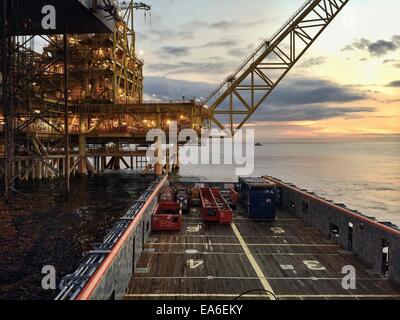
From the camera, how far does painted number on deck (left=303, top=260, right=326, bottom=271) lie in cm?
1408

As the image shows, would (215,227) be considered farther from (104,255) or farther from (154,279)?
(104,255)

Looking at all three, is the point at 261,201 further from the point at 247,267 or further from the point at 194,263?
the point at 194,263

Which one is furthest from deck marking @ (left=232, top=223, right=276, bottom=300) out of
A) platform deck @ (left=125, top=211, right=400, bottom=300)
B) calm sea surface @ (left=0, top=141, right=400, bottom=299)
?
calm sea surface @ (left=0, top=141, right=400, bottom=299)

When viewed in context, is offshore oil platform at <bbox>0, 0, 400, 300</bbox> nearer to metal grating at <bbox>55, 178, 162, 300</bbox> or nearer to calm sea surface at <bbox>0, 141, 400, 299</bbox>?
metal grating at <bbox>55, 178, 162, 300</bbox>

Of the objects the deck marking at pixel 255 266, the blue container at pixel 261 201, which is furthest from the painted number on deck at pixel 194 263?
the blue container at pixel 261 201

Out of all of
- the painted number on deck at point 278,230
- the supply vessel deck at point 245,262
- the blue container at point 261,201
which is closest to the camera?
the supply vessel deck at point 245,262

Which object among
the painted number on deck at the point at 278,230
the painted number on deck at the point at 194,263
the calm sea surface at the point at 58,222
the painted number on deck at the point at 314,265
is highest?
the painted number on deck at the point at 278,230

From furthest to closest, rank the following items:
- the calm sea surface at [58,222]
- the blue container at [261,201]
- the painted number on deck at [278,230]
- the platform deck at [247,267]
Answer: the blue container at [261,201] < the painted number on deck at [278,230] < the calm sea surface at [58,222] < the platform deck at [247,267]

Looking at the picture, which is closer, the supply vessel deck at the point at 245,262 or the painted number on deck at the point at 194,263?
the supply vessel deck at the point at 245,262

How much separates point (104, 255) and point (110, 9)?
38.7m

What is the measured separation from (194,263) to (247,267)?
7.83 feet

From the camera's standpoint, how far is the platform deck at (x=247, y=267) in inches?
466

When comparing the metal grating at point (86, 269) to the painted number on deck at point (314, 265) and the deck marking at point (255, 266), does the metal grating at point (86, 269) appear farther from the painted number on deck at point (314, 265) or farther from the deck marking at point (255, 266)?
the painted number on deck at point (314, 265)
